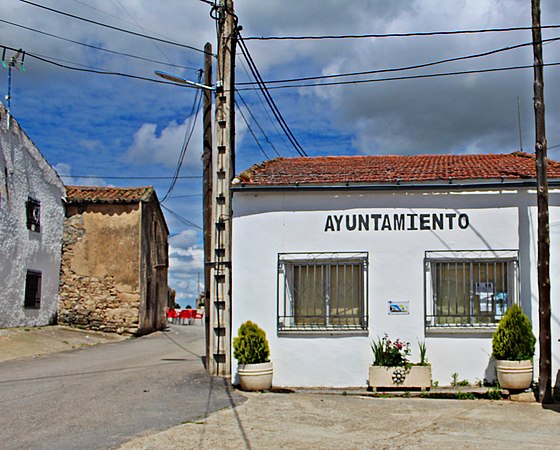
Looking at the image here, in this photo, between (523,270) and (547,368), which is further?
(523,270)

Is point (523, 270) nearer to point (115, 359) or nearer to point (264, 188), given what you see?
point (264, 188)

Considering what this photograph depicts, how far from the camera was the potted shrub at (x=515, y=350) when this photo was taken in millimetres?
11117

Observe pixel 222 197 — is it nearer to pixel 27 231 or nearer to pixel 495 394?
pixel 495 394

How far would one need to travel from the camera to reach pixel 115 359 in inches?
648

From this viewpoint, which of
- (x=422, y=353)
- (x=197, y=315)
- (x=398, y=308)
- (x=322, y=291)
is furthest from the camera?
(x=197, y=315)

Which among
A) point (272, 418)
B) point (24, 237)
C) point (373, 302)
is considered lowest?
point (272, 418)

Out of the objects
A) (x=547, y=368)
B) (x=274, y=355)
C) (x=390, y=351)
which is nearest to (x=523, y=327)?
(x=547, y=368)

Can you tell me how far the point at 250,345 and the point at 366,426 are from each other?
3.45 meters

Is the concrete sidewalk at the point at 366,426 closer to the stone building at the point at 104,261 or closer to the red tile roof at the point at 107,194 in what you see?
the stone building at the point at 104,261

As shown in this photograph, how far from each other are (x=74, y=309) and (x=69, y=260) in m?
1.80

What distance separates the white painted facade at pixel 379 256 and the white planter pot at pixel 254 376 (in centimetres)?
43

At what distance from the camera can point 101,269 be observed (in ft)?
78.8

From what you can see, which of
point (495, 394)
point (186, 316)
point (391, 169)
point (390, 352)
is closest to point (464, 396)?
point (495, 394)

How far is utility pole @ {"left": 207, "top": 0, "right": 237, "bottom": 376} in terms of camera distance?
1272cm
